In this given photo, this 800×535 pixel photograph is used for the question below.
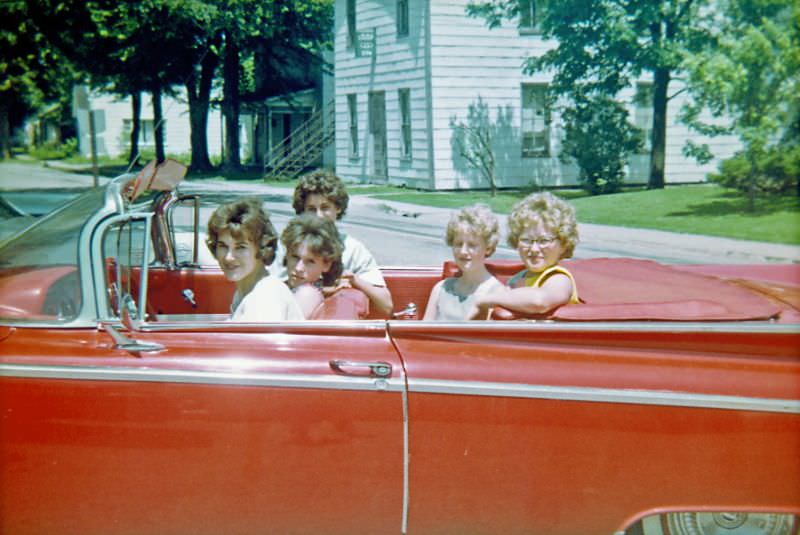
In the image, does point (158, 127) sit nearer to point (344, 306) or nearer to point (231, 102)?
point (344, 306)

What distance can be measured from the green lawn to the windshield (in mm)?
11549

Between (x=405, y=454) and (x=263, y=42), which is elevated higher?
(x=263, y=42)

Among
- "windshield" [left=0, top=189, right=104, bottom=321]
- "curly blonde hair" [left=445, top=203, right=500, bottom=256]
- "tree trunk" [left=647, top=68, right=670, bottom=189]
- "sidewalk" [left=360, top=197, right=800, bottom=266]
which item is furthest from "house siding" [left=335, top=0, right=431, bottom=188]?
"windshield" [left=0, top=189, right=104, bottom=321]

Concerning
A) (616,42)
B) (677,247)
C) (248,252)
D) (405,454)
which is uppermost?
(616,42)

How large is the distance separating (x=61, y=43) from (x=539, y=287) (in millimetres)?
13776

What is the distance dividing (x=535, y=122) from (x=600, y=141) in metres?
1.47

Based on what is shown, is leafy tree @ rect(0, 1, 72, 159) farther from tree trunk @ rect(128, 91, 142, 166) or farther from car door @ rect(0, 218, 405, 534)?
car door @ rect(0, 218, 405, 534)

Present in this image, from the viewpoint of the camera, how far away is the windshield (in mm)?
2689

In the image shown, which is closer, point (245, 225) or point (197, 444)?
point (197, 444)

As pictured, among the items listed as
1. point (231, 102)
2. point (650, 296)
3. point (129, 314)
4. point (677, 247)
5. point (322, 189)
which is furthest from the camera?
point (231, 102)

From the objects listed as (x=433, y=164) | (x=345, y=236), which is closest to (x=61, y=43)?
Answer: (x=433, y=164)

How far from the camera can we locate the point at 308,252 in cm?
323

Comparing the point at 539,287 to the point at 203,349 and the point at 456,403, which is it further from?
the point at 203,349

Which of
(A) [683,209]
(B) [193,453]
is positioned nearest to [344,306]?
(B) [193,453]
